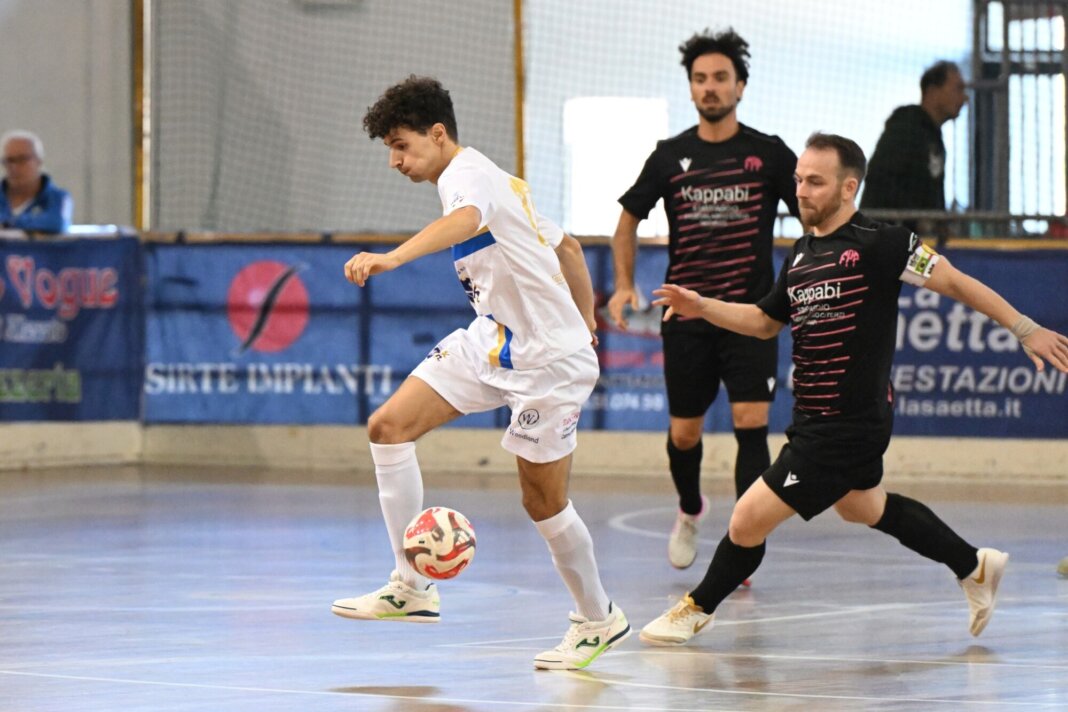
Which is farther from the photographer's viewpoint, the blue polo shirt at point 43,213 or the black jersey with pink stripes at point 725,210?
the blue polo shirt at point 43,213

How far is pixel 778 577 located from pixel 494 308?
2670 millimetres

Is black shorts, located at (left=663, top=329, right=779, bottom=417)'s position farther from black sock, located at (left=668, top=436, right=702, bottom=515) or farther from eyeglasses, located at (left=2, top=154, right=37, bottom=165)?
eyeglasses, located at (left=2, top=154, right=37, bottom=165)

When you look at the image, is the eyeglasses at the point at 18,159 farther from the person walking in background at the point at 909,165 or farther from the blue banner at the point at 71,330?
the person walking in background at the point at 909,165

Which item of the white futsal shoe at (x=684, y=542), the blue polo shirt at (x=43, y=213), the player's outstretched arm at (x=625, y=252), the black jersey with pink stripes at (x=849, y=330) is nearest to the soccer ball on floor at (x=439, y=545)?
the black jersey with pink stripes at (x=849, y=330)

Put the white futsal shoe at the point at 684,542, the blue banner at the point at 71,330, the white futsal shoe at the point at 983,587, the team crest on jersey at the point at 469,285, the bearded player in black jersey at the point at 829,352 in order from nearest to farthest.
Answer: the team crest on jersey at the point at 469,285 < the bearded player in black jersey at the point at 829,352 < the white futsal shoe at the point at 983,587 < the white futsal shoe at the point at 684,542 < the blue banner at the point at 71,330

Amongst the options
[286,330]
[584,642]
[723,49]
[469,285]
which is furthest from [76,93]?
Answer: [584,642]

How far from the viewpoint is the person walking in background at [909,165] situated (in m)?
12.9

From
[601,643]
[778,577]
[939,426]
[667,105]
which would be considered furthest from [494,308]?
[667,105]

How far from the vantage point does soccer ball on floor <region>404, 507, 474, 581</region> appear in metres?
5.55

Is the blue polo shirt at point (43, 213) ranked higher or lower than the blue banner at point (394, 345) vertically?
higher

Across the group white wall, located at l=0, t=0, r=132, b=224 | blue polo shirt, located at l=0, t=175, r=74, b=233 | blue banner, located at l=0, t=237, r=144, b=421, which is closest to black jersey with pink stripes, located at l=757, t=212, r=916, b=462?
blue banner, located at l=0, t=237, r=144, b=421

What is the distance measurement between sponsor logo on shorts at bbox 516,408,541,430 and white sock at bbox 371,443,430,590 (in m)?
0.45

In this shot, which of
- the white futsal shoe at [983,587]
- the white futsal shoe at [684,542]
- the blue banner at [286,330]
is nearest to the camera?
the white futsal shoe at [983,587]

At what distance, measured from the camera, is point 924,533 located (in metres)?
6.16
